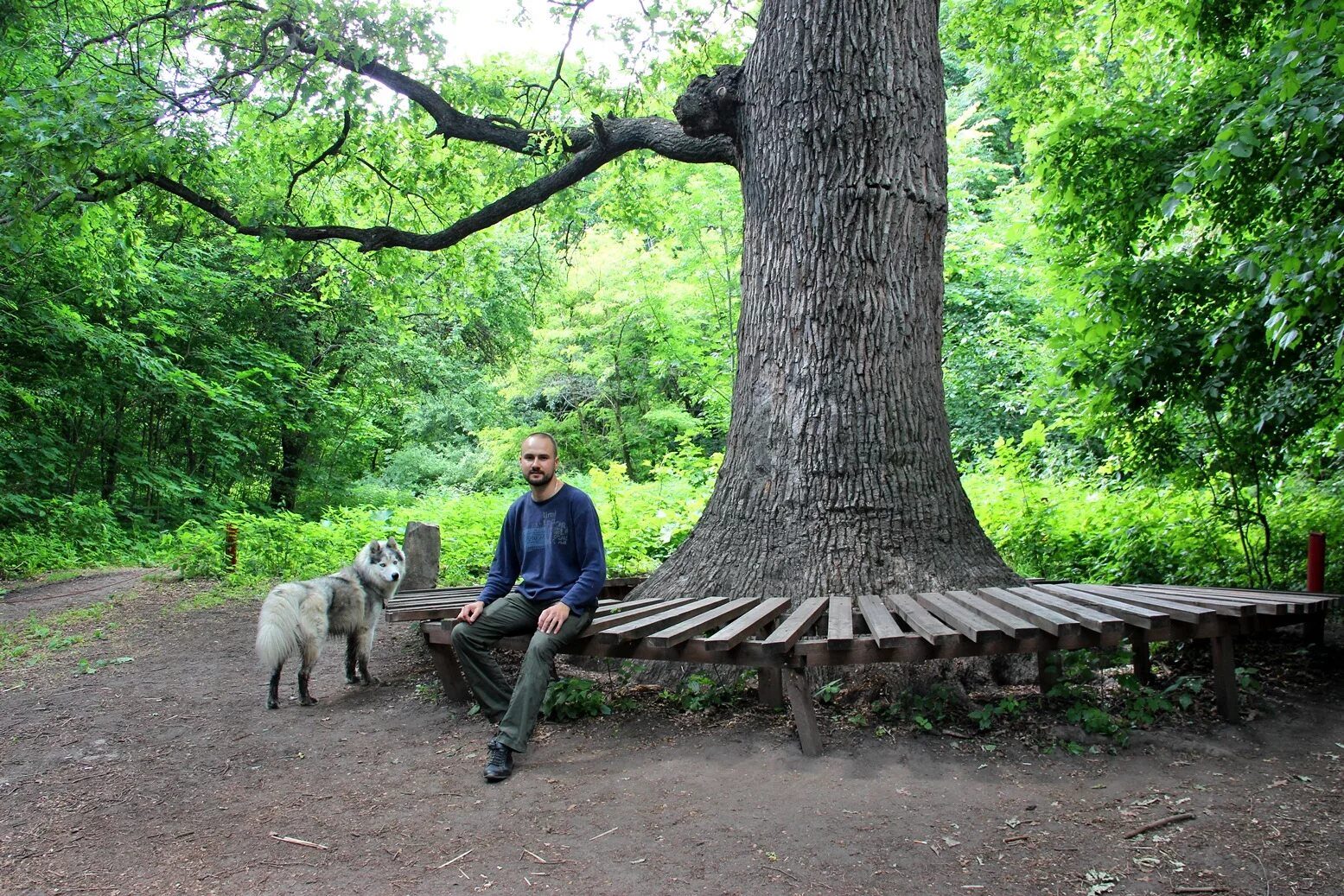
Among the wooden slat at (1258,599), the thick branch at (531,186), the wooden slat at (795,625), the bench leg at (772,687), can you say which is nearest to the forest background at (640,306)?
the thick branch at (531,186)

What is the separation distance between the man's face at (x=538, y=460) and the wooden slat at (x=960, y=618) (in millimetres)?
2199

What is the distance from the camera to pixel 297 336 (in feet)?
63.6

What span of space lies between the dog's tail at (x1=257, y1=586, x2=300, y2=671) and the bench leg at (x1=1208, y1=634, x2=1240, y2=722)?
541 cm

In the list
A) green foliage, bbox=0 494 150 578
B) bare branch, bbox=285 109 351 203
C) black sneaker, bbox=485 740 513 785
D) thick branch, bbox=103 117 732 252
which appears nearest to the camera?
black sneaker, bbox=485 740 513 785

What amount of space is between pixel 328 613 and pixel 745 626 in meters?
3.28

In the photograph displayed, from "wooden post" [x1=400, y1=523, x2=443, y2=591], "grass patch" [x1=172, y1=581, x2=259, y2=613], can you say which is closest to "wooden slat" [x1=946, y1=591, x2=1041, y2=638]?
"wooden post" [x1=400, y1=523, x2=443, y2=591]

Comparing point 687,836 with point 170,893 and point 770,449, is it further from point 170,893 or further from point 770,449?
point 770,449

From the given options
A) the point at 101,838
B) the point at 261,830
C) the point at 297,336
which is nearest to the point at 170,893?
the point at 261,830

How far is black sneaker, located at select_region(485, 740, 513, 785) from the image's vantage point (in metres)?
4.20

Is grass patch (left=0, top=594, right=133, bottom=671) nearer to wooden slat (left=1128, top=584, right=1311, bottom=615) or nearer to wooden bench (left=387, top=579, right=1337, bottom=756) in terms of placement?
wooden bench (left=387, top=579, right=1337, bottom=756)

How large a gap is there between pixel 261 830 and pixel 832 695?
9.52ft

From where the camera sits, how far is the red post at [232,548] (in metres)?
11.7

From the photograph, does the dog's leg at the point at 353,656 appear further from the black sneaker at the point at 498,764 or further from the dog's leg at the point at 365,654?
the black sneaker at the point at 498,764

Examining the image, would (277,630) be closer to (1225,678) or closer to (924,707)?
(924,707)
